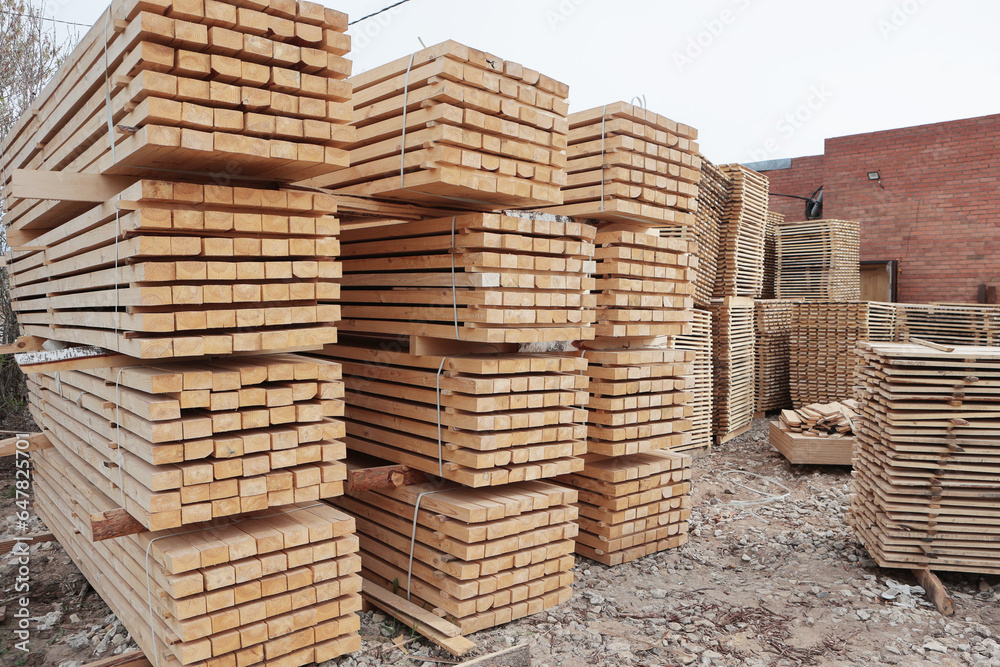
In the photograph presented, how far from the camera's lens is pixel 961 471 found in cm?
567

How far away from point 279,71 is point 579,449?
3.47 metres

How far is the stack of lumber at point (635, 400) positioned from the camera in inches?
A: 243

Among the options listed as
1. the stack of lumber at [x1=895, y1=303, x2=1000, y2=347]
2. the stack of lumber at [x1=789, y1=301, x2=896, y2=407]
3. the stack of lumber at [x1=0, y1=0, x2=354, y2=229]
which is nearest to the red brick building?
the stack of lumber at [x1=895, y1=303, x2=1000, y2=347]

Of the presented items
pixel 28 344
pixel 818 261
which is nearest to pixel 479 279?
pixel 28 344

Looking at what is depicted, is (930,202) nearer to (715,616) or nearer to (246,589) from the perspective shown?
(715,616)

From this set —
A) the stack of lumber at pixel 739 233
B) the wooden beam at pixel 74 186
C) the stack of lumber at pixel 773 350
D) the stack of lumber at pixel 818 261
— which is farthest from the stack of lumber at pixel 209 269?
the stack of lumber at pixel 818 261

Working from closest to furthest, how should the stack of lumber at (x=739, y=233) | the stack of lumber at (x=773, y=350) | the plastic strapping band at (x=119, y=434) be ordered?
the plastic strapping band at (x=119, y=434), the stack of lumber at (x=739, y=233), the stack of lumber at (x=773, y=350)

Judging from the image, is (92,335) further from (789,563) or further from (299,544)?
(789,563)

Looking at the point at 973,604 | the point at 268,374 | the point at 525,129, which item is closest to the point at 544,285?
the point at 525,129

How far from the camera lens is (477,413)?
16.0ft

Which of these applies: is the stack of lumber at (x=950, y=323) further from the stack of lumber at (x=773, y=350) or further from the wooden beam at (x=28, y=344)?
the wooden beam at (x=28, y=344)

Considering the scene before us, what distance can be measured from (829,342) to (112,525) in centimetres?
Answer: 1283

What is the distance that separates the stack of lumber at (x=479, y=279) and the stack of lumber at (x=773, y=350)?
9457mm

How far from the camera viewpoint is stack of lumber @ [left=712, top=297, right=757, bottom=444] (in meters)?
11.8
